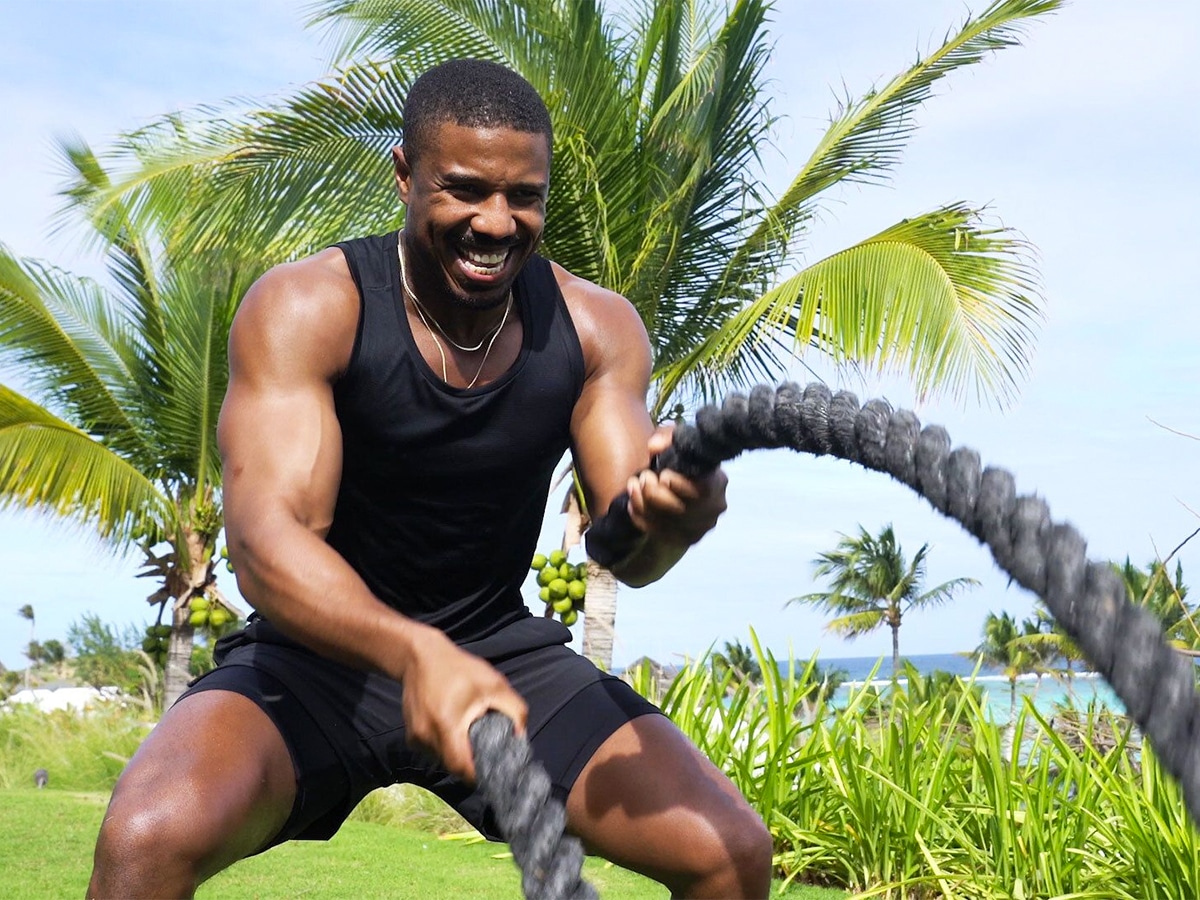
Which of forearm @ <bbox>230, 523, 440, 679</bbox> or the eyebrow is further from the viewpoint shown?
the eyebrow

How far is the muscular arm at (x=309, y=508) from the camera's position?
1.87 m

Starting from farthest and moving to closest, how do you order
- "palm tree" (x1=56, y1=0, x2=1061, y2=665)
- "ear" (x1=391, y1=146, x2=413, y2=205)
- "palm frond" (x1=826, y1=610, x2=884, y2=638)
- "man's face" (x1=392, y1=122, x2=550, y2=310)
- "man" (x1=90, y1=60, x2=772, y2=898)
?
"palm frond" (x1=826, y1=610, x2=884, y2=638) < "palm tree" (x1=56, y1=0, x2=1061, y2=665) < "ear" (x1=391, y1=146, x2=413, y2=205) < "man's face" (x1=392, y1=122, x2=550, y2=310) < "man" (x1=90, y1=60, x2=772, y2=898)

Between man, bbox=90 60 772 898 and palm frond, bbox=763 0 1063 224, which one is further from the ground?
palm frond, bbox=763 0 1063 224

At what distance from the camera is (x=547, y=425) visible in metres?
3.03

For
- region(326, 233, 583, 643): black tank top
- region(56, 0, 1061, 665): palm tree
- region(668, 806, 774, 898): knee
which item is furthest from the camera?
region(56, 0, 1061, 665): palm tree

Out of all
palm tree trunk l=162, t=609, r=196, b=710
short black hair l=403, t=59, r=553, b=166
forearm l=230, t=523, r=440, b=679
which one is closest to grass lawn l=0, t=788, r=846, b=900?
forearm l=230, t=523, r=440, b=679

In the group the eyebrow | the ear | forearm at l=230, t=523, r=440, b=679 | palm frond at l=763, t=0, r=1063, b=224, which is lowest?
forearm at l=230, t=523, r=440, b=679

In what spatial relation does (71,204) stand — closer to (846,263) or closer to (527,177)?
(846,263)

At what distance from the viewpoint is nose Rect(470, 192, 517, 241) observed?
9.00ft

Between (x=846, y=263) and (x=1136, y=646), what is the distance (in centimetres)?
989

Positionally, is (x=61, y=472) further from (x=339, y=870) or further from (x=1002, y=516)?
(x=1002, y=516)

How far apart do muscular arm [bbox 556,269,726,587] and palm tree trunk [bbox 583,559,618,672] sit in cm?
812

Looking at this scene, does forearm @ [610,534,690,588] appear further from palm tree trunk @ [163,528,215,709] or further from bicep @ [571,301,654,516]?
palm tree trunk @ [163,528,215,709]

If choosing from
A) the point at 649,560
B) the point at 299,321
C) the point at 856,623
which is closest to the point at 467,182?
the point at 299,321
